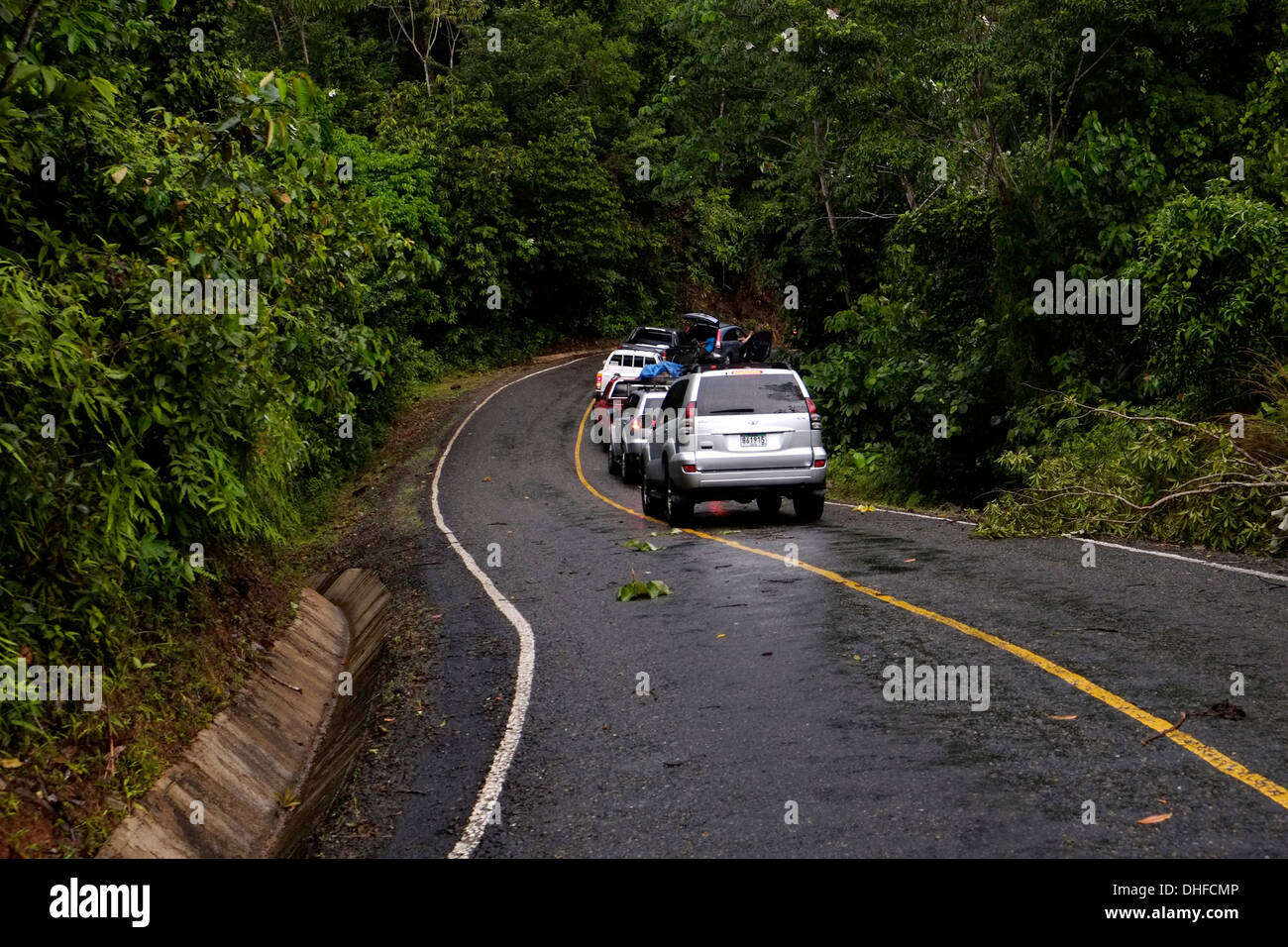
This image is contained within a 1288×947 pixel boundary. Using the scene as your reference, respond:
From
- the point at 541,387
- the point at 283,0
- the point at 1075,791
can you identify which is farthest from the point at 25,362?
the point at 283,0

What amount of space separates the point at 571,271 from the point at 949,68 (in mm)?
35022

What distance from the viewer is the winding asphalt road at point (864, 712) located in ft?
17.3

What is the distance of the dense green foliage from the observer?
24.8 feet

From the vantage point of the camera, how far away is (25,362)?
20.3 ft

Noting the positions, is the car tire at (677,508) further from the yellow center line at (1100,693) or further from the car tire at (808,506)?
the yellow center line at (1100,693)

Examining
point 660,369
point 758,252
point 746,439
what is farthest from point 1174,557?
point 660,369

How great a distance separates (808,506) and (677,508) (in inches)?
70.8

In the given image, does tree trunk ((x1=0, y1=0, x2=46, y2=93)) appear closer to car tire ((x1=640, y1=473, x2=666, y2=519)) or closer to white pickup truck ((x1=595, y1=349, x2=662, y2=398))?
car tire ((x1=640, y1=473, x2=666, y2=519))

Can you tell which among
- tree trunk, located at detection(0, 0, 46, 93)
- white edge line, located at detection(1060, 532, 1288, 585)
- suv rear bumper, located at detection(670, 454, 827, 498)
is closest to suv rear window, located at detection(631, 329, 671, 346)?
suv rear bumper, located at detection(670, 454, 827, 498)

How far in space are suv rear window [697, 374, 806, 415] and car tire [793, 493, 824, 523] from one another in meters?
1.29

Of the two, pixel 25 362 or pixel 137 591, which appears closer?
pixel 25 362

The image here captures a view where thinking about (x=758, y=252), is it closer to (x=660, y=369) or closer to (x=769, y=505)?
(x=660, y=369)
